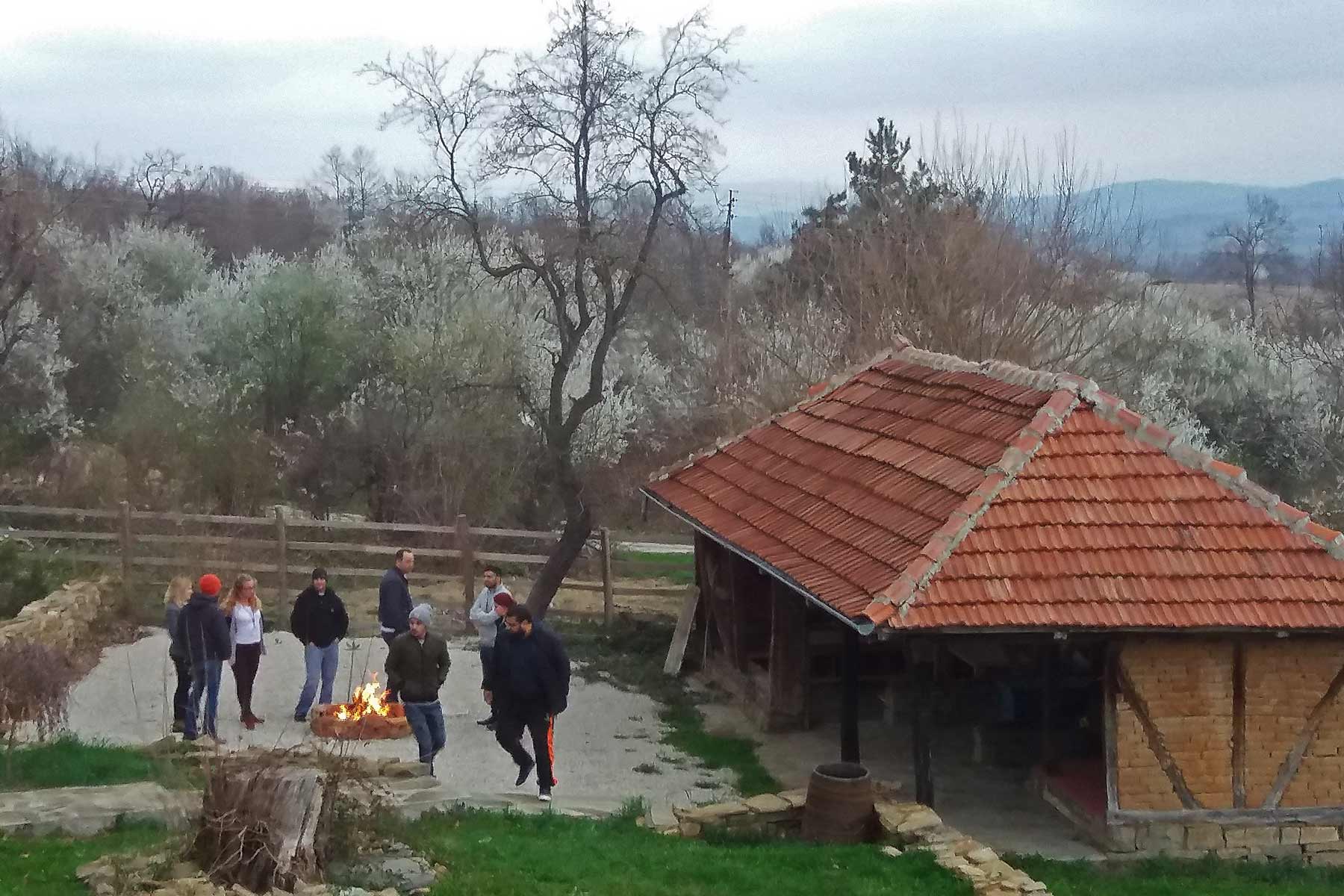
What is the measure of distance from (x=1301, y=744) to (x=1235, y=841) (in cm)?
82

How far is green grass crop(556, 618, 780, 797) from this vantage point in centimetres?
1152

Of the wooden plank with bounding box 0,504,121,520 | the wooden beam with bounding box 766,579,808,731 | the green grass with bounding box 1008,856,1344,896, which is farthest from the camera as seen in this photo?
the wooden plank with bounding box 0,504,121,520

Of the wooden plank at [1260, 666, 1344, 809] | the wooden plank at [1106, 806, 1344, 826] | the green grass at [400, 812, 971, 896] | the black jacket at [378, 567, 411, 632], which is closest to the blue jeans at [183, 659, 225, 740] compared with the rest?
the black jacket at [378, 567, 411, 632]

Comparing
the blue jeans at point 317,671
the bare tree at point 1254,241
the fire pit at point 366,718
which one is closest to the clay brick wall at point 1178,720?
the fire pit at point 366,718

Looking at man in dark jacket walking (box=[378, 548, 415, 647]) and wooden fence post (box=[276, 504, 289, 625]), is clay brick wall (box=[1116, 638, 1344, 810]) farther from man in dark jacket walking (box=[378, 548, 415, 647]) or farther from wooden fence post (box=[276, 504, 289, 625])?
wooden fence post (box=[276, 504, 289, 625])

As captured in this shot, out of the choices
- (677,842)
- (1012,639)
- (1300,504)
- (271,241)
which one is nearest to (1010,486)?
(1012,639)

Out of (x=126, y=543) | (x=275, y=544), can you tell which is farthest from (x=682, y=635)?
(x=126, y=543)

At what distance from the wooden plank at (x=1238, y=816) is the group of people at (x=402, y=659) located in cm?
403

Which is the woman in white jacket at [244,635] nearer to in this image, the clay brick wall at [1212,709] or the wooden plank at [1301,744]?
the clay brick wall at [1212,709]

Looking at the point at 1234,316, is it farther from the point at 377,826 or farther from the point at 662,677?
the point at 377,826

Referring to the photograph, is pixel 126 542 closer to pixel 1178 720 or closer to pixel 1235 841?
pixel 1178 720

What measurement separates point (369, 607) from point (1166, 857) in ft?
40.7

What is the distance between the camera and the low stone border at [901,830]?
765 cm

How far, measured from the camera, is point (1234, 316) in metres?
37.3
